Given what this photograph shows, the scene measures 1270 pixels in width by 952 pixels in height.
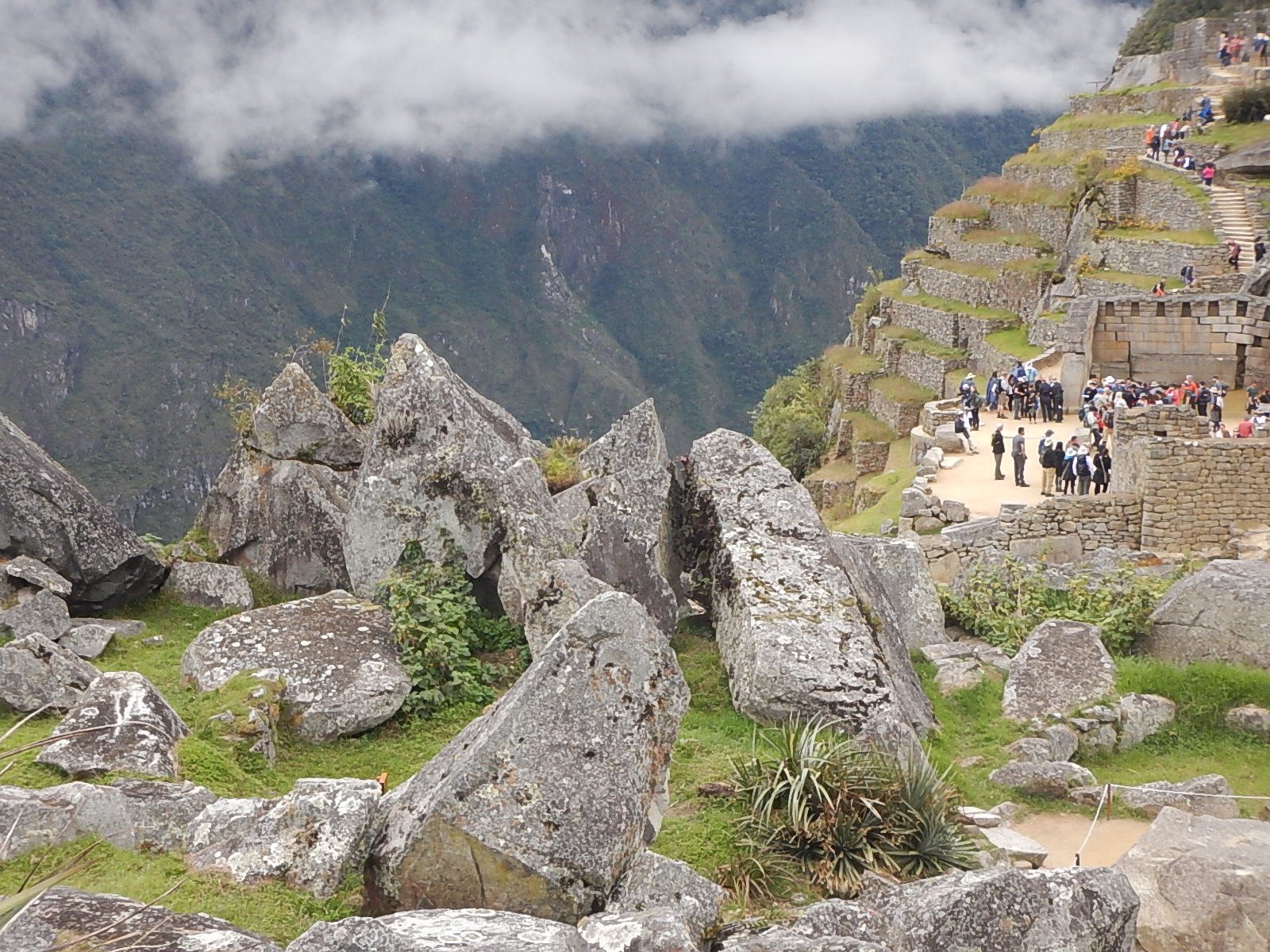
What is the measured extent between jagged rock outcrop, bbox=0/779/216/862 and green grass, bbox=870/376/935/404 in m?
48.5

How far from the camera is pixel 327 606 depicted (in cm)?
1034

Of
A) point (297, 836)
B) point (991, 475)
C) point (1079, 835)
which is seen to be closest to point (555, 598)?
point (297, 836)

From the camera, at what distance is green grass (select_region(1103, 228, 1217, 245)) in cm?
4122

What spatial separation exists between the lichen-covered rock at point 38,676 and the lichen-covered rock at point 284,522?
10.8 feet

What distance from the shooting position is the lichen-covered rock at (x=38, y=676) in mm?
8711

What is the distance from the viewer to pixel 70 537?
38.2 feet

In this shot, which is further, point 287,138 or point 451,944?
point 287,138

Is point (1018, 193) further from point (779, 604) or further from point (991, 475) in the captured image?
point (779, 604)

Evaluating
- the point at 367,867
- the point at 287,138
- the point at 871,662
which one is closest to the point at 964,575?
the point at 871,662

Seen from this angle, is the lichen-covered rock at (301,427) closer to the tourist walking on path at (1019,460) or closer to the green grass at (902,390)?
the tourist walking on path at (1019,460)

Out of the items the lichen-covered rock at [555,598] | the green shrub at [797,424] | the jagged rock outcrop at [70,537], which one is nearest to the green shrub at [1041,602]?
the lichen-covered rock at [555,598]

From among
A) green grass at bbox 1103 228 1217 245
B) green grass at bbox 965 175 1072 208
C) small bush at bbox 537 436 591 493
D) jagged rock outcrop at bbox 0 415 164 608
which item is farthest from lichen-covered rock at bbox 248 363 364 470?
green grass at bbox 965 175 1072 208

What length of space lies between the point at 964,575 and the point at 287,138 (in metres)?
→ 159

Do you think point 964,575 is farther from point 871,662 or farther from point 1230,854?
point 1230,854
